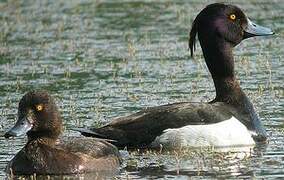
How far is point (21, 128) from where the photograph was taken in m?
12.8

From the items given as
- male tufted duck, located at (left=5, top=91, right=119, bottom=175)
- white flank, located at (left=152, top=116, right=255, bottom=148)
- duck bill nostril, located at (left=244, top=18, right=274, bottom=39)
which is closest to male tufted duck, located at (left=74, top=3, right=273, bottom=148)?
white flank, located at (left=152, top=116, right=255, bottom=148)

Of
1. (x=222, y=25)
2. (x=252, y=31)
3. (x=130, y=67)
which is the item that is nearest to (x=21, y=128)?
(x=222, y=25)

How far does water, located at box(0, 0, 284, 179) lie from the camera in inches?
534

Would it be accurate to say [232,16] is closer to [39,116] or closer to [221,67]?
[221,67]

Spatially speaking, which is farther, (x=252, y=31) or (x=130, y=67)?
(x=130, y=67)

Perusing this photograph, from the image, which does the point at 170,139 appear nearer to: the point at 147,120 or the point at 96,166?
the point at 147,120

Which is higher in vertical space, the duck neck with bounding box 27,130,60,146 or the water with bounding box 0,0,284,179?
the duck neck with bounding box 27,130,60,146

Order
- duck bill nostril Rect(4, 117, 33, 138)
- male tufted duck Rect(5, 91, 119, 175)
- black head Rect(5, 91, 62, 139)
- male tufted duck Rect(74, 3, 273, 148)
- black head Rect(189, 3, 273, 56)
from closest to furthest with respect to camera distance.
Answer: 1. duck bill nostril Rect(4, 117, 33, 138)
2. male tufted duck Rect(5, 91, 119, 175)
3. black head Rect(5, 91, 62, 139)
4. male tufted duck Rect(74, 3, 273, 148)
5. black head Rect(189, 3, 273, 56)

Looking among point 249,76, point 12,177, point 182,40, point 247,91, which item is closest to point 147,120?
point 12,177

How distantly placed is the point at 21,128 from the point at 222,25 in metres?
4.15

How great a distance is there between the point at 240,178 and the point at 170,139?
7.74ft

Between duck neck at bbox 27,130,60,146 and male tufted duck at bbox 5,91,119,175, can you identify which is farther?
duck neck at bbox 27,130,60,146

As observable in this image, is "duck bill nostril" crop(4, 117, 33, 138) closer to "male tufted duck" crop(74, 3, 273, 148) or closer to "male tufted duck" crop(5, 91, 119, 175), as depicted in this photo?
"male tufted duck" crop(5, 91, 119, 175)

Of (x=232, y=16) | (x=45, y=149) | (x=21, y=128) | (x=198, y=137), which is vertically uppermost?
(x=232, y=16)
